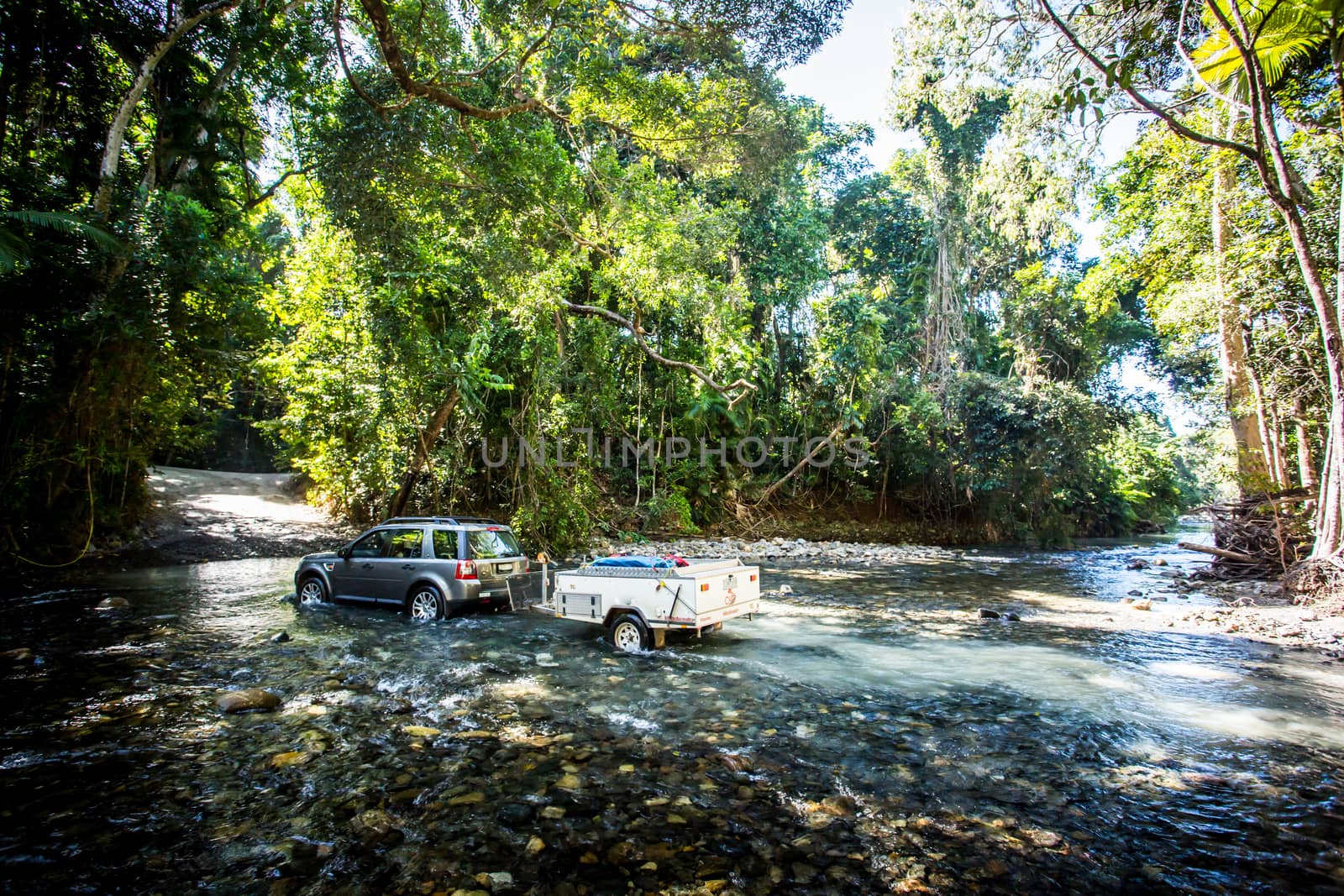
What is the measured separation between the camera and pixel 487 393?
16.6m

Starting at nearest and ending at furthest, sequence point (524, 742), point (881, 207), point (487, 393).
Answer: point (524, 742) → point (487, 393) → point (881, 207)

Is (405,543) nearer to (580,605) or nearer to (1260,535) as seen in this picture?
(580,605)

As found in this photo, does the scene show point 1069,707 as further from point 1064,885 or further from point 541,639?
point 541,639

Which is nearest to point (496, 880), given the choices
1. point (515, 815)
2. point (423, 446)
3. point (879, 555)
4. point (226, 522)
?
point (515, 815)

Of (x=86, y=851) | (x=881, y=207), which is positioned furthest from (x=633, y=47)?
(x=881, y=207)

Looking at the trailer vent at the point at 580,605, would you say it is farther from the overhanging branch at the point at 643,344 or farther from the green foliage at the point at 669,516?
the green foliage at the point at 669,516

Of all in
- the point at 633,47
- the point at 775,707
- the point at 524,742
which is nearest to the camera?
the point at 524,742

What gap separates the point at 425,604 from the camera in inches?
363

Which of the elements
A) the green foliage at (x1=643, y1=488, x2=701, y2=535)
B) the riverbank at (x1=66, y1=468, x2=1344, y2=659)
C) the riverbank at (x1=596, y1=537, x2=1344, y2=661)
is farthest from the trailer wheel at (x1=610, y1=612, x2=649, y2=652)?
the green foliage at (x1=643, y1=488, x2=701, y2=535)

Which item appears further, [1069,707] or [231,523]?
[231,523]

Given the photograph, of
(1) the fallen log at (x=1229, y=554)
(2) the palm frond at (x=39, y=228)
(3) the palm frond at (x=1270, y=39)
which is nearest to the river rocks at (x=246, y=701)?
(2) the palm frond at (x=39, y=228)

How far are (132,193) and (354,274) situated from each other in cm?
414

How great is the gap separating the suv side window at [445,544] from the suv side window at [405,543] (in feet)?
0.86

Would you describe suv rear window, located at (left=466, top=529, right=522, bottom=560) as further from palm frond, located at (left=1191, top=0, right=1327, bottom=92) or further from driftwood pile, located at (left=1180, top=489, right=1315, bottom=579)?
driftwood pile, located at (left=1180, top=489, right=1315, bottom=579)
